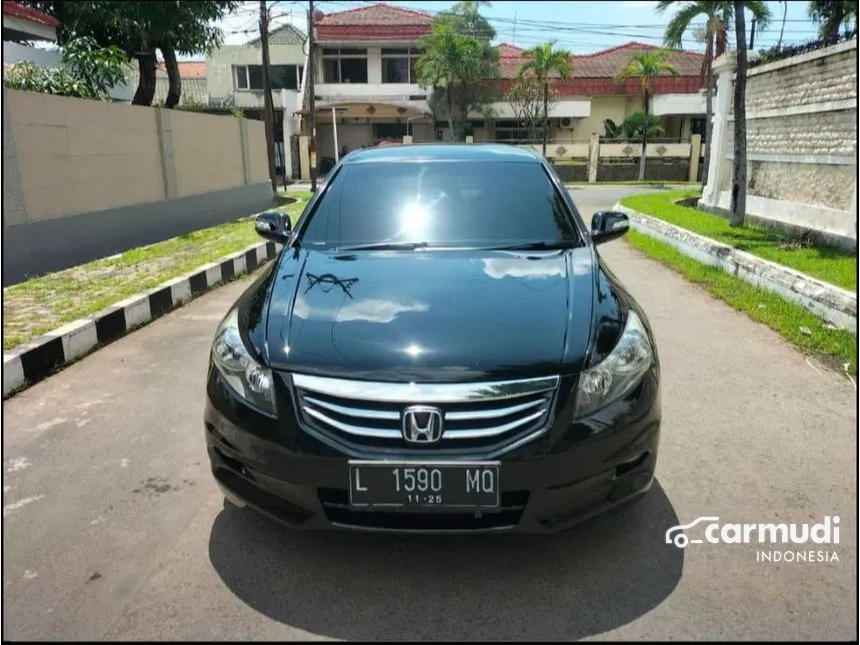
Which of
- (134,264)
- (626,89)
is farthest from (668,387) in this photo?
(626,89)

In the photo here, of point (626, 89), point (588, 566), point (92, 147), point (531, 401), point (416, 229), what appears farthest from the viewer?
point (626, 89)

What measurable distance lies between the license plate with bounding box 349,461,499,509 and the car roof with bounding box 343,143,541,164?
89.5 inches

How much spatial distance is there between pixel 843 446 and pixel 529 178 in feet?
7.00

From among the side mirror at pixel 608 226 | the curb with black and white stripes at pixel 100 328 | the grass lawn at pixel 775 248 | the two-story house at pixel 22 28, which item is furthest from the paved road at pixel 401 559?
the two-story house at pixel 22 28

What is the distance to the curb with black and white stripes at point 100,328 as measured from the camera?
4.62 m

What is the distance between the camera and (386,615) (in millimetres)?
2291

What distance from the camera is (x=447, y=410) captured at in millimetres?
2246

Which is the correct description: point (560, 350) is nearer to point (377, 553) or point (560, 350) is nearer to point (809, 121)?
point (377, 553)

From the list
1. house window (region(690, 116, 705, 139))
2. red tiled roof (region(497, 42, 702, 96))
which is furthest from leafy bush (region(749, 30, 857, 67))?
house window (region(690, 116, 705, 139))

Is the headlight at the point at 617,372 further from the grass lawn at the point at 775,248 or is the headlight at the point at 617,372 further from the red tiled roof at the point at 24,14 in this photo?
the red tiled roof at the point at 24,14

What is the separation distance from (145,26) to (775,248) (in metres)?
14.2

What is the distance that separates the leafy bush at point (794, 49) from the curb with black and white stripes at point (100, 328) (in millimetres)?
8741

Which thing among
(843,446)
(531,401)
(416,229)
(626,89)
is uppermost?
(626,89)

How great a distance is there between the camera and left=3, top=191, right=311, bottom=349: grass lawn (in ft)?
18.5
